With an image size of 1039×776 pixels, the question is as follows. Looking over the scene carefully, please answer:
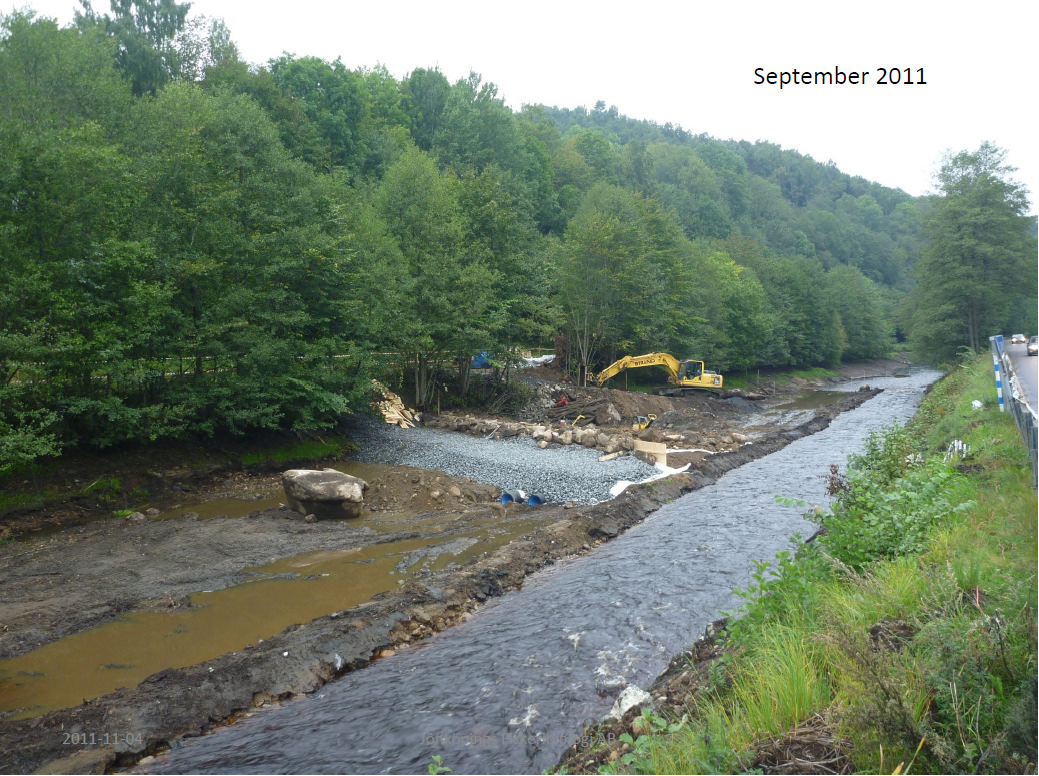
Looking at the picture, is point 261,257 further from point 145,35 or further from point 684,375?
point 145,35

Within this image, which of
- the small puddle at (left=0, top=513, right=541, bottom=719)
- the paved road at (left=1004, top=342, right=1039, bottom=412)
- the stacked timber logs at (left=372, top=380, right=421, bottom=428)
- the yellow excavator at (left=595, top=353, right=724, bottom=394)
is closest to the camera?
the small puddle at (left=0, top=513, right=541, bottom=719)

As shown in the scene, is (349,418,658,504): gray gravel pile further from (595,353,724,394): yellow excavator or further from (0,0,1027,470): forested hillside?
(595,353,724,394): yellow excavator

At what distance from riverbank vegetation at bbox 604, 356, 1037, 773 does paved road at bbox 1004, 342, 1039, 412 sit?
5292 mm

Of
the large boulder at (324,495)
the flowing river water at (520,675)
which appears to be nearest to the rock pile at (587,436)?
the large boulder at (324,495)

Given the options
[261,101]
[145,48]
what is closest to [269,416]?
[261,101]

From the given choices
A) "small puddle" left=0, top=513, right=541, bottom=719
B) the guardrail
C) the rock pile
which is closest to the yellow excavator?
the rock pile

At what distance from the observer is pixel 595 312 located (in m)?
41.3

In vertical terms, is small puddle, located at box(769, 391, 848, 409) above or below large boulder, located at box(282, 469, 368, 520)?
below

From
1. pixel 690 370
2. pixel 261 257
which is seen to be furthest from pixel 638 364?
pixel 261 257

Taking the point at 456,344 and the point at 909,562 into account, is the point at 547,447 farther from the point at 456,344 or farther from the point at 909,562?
the point at 909,562

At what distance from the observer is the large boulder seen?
53.6 ft

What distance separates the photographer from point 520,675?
829 centimetres

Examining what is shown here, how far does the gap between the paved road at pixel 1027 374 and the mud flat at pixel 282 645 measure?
900 centimetres

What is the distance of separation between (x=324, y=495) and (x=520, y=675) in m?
9.48
